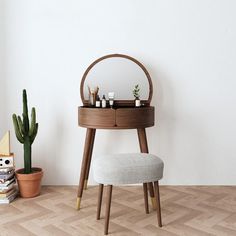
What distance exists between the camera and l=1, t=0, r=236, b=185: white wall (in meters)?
2.82

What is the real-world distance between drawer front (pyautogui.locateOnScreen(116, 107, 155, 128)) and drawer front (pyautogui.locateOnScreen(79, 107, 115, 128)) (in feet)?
0.17

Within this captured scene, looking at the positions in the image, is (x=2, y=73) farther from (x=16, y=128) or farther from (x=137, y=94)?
(x=137, y=94)

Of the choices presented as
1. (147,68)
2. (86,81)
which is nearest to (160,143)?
(147,68)

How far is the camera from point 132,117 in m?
2.31

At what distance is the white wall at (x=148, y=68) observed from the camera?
2822mm

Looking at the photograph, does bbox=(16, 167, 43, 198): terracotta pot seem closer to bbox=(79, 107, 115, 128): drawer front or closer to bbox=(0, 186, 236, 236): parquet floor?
bbox=(0, 186, 236, 236): parquet floor

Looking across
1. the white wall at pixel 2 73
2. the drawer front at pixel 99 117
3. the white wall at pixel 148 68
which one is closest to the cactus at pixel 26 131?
the white wall at pixel 148 68

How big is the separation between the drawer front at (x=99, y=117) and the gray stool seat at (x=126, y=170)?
1.11 ft

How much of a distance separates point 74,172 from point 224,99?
5.12 feet

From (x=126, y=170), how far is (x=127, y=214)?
494 millimetres

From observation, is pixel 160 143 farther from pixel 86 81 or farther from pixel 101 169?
pixel 101 169

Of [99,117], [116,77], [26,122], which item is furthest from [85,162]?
[116,77]

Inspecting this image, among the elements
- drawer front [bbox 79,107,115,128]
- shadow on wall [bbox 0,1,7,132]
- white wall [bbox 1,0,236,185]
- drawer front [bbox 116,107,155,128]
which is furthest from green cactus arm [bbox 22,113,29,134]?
drawer front [bbox 116,107,155,128]

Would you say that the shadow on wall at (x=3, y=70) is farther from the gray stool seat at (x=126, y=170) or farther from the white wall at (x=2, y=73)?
the gray stool seat at (x=126, y=170)
